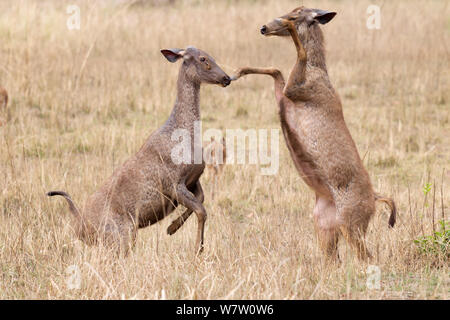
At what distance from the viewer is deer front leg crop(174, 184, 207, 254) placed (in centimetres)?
572

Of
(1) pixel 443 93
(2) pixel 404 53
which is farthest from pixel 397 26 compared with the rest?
(1) pixel 443 93

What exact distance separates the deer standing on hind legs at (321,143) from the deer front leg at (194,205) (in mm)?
863

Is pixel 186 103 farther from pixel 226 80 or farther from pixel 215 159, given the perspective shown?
pixel 215 159

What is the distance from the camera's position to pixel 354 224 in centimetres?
582

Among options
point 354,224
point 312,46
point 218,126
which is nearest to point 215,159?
point 218,126

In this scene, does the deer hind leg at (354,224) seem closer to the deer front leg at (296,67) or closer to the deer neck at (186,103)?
the deer front leg at (296,67)

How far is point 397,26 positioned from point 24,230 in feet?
35.1

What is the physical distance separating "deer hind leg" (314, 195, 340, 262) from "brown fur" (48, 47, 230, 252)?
3.08 feet

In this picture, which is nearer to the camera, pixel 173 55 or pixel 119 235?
pixel 119 235

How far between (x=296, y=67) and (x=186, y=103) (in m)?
0.93

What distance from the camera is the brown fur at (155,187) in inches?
230

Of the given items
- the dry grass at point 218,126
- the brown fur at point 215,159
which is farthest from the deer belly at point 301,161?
the brown fur at point 215,159

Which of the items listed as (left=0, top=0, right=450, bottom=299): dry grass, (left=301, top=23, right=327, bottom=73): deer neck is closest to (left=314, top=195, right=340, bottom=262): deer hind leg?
(left=0, top=0, right=450, bottom=299): dry grass

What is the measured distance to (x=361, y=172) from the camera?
19.4 ft
